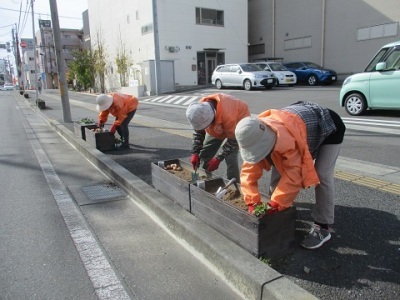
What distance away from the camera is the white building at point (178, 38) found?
24141mm

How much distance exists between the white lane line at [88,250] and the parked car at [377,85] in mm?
7619

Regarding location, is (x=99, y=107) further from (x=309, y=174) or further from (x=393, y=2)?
(x=393, y=2)

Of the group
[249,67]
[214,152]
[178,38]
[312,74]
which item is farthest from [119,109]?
[178,38]

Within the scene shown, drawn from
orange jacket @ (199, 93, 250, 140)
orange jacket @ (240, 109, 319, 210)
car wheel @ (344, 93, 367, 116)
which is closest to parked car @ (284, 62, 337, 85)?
car wheel @ (344, 93, 367, 116)

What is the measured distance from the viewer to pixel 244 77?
1950cm

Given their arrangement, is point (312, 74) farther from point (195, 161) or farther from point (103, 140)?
point (195, 161)

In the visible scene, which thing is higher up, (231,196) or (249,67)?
(249,67)

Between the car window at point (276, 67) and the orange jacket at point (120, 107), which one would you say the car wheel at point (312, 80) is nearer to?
the car window at point (276, 67)

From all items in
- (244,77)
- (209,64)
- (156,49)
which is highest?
(156,49)

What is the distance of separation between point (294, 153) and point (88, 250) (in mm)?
2039

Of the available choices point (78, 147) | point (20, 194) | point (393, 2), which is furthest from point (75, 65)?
point (20, 194)

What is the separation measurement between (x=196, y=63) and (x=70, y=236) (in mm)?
24276

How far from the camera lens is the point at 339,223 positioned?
127 inches

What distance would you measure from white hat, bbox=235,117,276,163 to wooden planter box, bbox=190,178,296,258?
0.51 m
